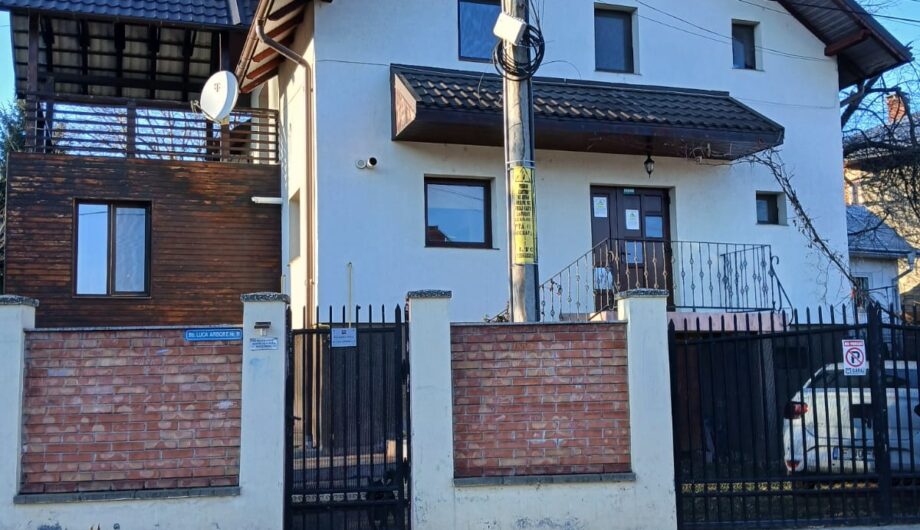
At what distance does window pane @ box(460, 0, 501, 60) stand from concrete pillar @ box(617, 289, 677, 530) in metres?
6.47

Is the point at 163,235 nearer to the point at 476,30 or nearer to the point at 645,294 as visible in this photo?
the point at 476,30

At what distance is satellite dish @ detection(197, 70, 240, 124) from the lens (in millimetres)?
13133

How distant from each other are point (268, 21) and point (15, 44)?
5852mm

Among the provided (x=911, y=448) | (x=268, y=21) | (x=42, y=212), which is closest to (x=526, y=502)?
(x=911, y=448)

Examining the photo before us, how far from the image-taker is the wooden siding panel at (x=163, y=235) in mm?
13391

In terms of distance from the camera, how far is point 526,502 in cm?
788

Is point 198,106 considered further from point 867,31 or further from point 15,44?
point 867,31

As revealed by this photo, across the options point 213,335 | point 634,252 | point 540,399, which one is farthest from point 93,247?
point 540,399

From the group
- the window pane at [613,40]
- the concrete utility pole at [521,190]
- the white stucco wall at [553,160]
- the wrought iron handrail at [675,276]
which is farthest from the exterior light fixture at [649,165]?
the concrete utility pole at [521,190]

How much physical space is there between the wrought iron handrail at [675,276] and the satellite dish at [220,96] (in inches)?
208

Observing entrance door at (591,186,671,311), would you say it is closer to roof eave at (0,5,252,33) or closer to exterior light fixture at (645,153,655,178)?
exterior light fixture at (645,153,655,178)

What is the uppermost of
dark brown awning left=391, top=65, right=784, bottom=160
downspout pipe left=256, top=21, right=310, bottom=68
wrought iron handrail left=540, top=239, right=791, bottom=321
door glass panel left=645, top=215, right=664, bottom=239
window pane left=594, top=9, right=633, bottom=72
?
window pane left=594, top=9, right=633, bottom=72

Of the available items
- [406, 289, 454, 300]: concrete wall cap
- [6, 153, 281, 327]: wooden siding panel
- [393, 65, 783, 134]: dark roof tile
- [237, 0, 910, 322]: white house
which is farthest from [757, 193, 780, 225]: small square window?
[406, 289, 454, 300]: concrete wall cap

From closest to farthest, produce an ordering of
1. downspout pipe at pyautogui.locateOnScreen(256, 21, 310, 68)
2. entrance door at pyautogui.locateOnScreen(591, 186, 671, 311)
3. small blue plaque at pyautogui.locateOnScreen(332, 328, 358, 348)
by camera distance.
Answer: small blue plaque at pyautogui.locateOnScreen(332, 328, 358, 348) → downspout pipe at pyautogui.locateOnScreen(256, 21, 310, 68) → entrance door at pyautogui.locateOnScreen(591, 186, 671, 311)
